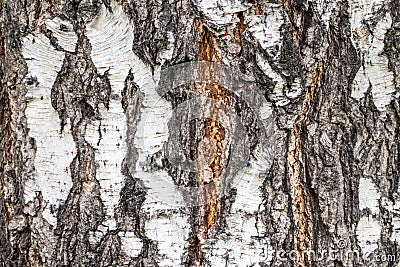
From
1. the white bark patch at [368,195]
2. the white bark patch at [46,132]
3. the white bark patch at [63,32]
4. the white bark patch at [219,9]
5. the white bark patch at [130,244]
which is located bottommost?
the white bark patch at [130,244]

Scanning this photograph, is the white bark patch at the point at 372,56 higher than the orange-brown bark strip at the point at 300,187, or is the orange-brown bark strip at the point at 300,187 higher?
the white bark patch at the point at 372,56

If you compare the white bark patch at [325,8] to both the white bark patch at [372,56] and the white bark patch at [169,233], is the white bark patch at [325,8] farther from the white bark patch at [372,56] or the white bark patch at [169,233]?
the white bark patch at [169,233]

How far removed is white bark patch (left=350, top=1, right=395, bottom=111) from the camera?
129 centimetres

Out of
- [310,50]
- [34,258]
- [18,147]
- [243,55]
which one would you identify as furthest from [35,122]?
[310,50]

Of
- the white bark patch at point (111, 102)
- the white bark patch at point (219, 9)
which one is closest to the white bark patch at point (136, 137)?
the white bark patch at point (111, 102)

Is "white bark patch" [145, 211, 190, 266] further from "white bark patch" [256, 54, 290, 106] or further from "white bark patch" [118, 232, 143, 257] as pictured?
"white bark patch" [256, 54, 290, 106]

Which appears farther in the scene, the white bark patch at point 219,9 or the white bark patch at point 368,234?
the white bark patch at point 368,234

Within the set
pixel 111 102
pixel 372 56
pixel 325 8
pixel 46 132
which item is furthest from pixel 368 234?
pixel 46 132

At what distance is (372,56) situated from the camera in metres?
1.31

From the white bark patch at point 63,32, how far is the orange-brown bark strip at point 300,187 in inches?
21.3

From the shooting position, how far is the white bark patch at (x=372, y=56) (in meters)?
1.29

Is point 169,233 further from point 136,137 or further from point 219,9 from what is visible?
point 219,9

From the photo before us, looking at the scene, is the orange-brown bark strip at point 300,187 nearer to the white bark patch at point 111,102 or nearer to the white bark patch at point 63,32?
the white bark patch at point 111,102

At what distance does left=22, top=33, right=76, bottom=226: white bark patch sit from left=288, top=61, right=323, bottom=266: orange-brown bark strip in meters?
0.51
